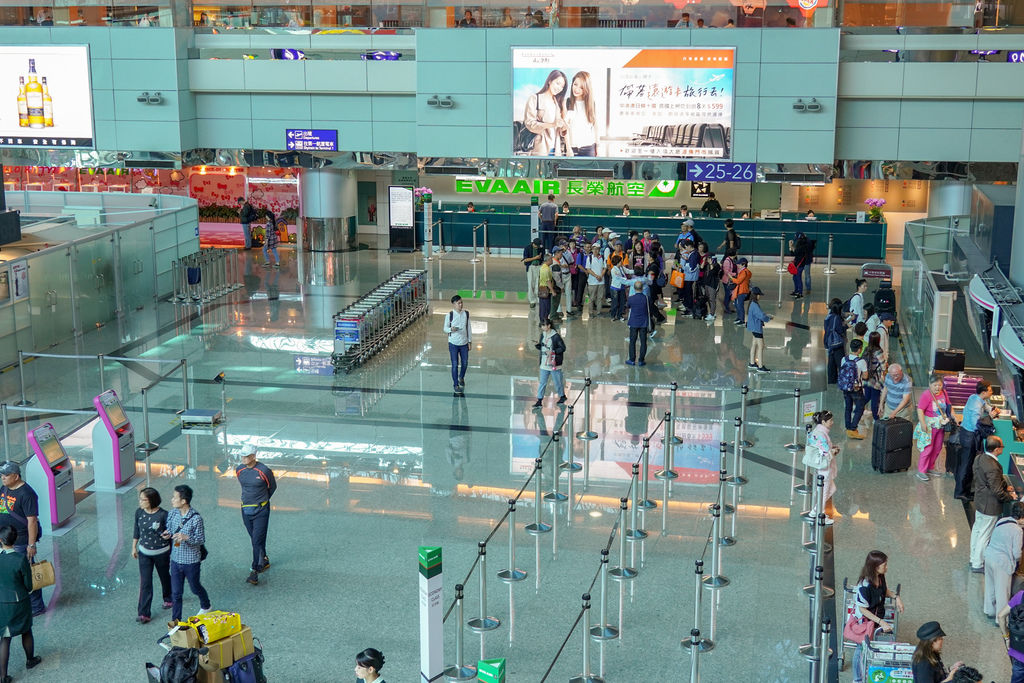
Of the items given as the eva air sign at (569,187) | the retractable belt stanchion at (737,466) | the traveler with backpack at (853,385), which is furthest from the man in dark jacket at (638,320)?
the eva air sign at (569,187)

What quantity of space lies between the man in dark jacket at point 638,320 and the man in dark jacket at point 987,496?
7.42 meters

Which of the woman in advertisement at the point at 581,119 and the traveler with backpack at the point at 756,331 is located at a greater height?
the woman in advertisement at the point at 581,119

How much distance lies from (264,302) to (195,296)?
1.41 metres

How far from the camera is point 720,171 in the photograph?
2616 cm

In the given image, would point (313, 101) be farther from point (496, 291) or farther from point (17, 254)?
point (17, 254)

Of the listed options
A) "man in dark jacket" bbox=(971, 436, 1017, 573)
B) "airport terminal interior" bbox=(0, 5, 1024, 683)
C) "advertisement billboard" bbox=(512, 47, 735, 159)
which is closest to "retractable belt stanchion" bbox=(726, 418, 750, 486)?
"airport terminal interior" bbox=(0, 5, 1024, 683)

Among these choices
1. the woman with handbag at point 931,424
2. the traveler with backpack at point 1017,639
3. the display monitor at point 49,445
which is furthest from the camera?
the woman with handbag at point 931,424

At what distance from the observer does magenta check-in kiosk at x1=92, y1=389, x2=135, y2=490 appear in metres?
12.9

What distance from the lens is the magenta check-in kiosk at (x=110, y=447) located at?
12.9 metres

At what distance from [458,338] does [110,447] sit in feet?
17.2

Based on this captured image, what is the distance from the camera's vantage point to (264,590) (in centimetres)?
1066

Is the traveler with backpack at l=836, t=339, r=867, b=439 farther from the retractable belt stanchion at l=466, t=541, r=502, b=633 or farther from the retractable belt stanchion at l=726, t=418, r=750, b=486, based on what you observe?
the retractable belt stanchion at l=466, t=541, r=502, b=633

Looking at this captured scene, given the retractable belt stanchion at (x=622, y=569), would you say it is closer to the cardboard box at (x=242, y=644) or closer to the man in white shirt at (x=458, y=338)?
the cardboard box at (x=242, y=644)

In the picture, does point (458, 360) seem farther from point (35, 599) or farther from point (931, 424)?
point (35, 599)
